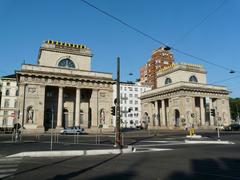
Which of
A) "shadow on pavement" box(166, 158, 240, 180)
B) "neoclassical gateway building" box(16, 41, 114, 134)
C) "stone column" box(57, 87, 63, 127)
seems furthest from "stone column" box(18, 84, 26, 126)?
"shadow on pavement" box(166, 158, 240, 180)

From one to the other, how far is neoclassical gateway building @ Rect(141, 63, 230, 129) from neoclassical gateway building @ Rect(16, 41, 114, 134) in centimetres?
2272

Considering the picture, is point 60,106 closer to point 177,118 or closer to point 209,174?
point 177,118

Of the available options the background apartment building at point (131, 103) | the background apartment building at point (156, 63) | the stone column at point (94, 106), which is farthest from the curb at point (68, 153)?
the background apartment building at point (156, 63)

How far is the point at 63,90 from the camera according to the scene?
50.3 m

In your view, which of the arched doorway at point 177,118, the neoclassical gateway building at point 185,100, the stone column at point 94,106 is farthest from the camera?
the arched doorway at point 177,118

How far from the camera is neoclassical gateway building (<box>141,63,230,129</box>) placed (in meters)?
65.1

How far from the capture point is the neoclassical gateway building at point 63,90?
4503cm

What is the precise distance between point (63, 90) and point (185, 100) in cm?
3276

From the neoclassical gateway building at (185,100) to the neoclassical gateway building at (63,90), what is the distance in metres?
22.7

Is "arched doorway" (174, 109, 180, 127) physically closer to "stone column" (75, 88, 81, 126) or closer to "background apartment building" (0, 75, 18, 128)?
"stone column" (75, 88, 81, 126)

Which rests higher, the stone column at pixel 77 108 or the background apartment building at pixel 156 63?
the background apartment building at pixel 156 63

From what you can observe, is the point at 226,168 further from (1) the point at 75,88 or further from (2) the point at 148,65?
(2) the point at 148,65

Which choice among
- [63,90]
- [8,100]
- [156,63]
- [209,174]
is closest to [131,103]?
Result: [156,63]

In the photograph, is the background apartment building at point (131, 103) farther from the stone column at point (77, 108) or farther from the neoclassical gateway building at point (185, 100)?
the stone column at point (77, 108)
